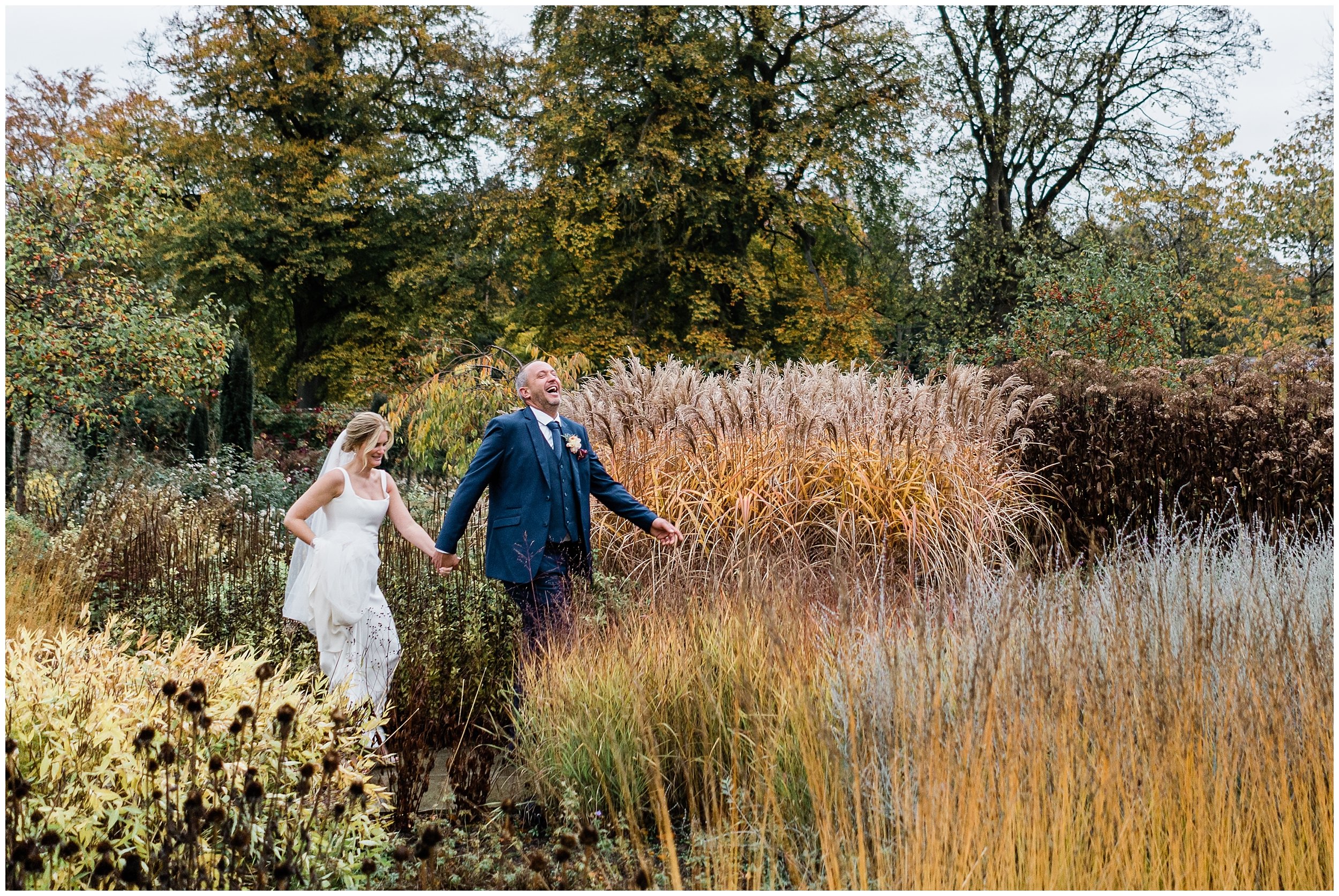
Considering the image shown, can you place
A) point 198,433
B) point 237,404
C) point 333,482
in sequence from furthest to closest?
1. point 237,404
2. point 198,433
3. point 333,482

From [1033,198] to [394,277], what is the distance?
47.2 ft

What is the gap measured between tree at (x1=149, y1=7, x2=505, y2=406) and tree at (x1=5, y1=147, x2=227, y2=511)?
30.2 ft

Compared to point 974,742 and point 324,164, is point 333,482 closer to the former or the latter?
point 974,742

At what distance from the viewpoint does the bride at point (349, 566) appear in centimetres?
447

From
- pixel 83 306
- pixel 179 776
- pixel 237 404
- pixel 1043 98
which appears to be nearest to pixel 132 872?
pixel 179 776

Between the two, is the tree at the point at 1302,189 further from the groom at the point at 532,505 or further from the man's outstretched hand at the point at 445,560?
the man's outstretched hand at the point at 445,560

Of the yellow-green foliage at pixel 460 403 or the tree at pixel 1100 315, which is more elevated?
the tree at pixel 1100 315

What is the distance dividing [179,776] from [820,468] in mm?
4260

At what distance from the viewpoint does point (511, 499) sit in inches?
185

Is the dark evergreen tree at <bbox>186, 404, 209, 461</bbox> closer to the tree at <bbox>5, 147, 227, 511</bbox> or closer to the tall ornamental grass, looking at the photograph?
the tree at <bbox>5, 147, 227, 511</bbox>

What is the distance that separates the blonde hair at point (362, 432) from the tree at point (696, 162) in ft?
45.1

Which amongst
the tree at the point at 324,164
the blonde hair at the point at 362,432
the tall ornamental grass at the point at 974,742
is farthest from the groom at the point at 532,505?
the tree at the point at 324,164

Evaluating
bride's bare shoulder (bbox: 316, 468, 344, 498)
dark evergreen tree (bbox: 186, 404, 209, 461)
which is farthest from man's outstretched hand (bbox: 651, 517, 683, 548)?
dark evergreen tree (bbox: 186, 404, 209, 461)

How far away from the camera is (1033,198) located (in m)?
21.6
